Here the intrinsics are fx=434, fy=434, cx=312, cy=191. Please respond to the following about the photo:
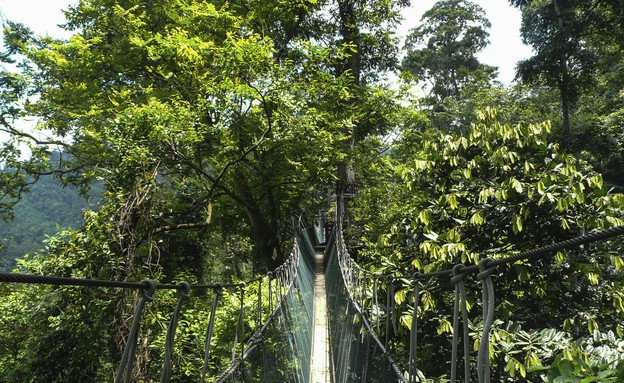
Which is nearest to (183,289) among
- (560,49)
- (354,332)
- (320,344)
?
(354,332)

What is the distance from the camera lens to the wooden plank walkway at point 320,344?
3.61m

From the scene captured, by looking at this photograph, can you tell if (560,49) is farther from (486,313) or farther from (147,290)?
(147,290)

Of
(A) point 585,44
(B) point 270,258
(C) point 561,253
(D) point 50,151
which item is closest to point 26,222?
(D) point 50,151

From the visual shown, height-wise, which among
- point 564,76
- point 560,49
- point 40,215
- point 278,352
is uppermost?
point 40,215

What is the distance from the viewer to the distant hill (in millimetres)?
34812

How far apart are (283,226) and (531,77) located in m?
7.19

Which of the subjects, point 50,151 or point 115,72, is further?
point 50,151

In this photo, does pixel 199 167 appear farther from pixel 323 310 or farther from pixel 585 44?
pixel 585 44

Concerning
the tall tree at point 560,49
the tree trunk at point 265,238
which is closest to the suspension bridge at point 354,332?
the tree trunk at point 265,238

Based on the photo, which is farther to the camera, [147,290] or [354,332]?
[354,332]

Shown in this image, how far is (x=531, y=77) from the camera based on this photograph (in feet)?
34.4

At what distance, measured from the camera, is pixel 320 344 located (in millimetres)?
4410

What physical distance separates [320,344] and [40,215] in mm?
43898

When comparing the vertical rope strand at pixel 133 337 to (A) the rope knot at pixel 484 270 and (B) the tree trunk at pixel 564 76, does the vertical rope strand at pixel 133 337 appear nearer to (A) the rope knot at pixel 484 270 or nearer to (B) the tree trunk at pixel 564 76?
(A) the rope knot at pixel 484 270
